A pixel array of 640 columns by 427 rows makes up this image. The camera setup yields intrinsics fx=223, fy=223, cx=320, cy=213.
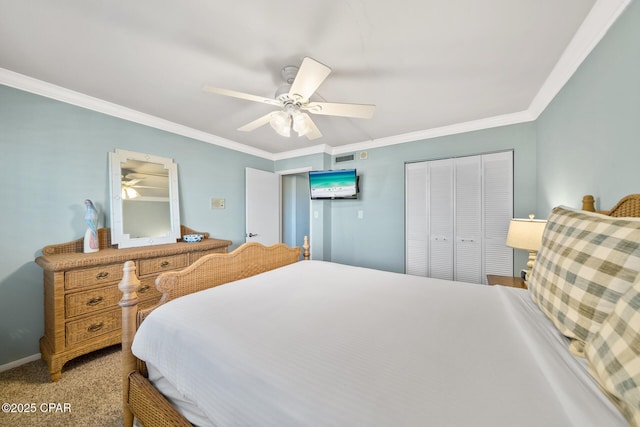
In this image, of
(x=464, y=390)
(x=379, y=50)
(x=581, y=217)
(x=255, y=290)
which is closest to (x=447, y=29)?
(x=379, y=50)

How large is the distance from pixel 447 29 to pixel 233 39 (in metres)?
1.31

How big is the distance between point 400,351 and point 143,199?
2831 mm

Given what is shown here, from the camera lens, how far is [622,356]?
51 centimetres

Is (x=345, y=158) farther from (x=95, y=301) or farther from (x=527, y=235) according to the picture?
(x=95, y=301)

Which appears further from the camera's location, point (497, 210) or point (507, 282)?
point (497, 210)

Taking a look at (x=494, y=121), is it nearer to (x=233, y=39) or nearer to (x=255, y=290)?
(x=233, y=39)

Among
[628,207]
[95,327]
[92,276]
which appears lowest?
[95,327]

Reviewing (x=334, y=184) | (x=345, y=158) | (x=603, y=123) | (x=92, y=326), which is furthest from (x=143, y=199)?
(x=603, y=123)

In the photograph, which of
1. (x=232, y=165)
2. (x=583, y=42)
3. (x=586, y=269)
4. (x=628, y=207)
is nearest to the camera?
(x=586, y=269)

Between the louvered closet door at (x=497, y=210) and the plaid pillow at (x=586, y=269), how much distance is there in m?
1.79

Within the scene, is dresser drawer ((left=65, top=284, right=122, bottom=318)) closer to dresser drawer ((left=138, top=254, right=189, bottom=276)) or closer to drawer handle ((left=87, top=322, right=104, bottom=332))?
drawer handle ((left=87, top=322, right=104, bottom=332))

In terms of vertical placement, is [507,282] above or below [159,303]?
below

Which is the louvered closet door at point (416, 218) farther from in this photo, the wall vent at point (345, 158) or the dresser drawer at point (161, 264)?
the dresser drawer at point (161, 264)

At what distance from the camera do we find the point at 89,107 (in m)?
2.12
